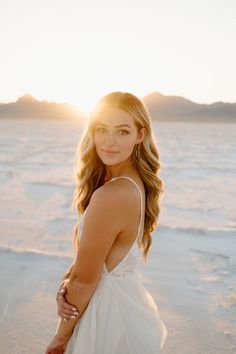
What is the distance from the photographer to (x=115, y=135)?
1765 millimetres

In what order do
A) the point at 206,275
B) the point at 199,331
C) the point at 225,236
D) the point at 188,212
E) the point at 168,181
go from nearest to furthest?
the point at 199,331, the point at 206,275, the point at 225,236, the point at 188,212, the point at 168,181

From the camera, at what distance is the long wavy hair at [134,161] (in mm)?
1773

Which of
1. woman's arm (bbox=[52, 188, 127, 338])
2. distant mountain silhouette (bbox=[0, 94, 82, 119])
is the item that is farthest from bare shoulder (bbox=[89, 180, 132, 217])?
distant mountain silhouette (bbox=[0, 94, 82, 119])

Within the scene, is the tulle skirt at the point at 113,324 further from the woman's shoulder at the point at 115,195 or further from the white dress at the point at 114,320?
the woman's shoulder at the point at 115,195

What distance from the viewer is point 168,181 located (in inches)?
468

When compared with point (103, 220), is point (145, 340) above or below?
below

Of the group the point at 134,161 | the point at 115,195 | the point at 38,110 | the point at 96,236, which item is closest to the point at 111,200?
the point at 115,195

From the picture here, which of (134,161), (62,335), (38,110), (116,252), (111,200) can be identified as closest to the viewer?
(111,200)

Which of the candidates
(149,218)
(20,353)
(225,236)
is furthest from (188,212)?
(149,218)

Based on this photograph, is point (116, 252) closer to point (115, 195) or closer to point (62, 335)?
point (115, 195)

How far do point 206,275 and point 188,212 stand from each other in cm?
354

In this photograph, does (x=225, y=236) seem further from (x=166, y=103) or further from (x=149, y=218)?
(x=166, y=103)

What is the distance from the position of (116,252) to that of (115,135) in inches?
20.4

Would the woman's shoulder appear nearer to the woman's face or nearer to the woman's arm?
the woman's arm
